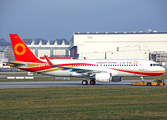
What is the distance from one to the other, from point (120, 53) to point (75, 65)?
246 ft

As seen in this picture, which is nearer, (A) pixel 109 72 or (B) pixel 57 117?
(B) pixel 57 117

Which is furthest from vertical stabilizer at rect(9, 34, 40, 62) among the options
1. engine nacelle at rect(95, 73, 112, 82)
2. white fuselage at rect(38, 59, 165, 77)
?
engine nacelle at rect(95, 73, 112, 82)

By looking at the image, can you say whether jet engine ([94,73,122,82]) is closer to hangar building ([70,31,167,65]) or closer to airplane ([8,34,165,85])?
airplane ([8,34,165,85])

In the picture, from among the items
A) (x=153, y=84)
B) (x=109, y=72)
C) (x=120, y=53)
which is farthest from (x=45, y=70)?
(x=120, y=53)

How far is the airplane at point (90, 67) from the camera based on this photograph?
130ft

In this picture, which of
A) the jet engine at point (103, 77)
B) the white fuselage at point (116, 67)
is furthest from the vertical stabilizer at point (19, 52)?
the jet engine at point (103, 77)

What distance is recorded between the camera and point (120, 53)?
11438 centimetres

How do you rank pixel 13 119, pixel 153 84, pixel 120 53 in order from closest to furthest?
pixel 13 119 → pixel 153 84 → pixel 120 53

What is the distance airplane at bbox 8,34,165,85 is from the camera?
39.5m

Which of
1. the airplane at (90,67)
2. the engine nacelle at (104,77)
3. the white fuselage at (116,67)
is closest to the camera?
the engine nacelle at (104,77)

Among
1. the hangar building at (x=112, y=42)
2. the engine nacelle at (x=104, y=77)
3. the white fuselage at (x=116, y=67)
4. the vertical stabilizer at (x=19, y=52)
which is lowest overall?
the engine nacelle at (x=104, y=77)

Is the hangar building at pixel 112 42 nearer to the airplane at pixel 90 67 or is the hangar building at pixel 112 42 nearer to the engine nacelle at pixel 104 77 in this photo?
the airplane at pixel 90 67

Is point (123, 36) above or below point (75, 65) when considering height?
above

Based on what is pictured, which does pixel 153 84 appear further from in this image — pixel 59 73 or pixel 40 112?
pixel 40 112
